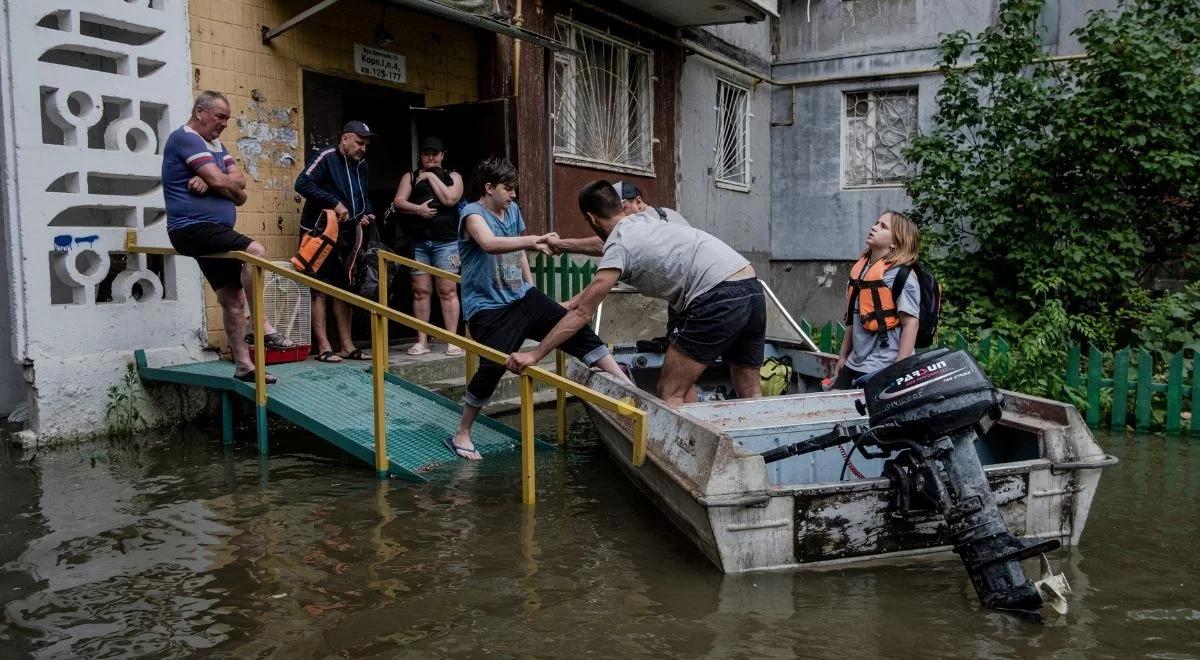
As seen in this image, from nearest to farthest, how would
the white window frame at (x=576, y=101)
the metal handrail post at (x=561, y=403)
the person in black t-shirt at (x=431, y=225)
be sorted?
the metal handrail post at (x=561, y=403), the person in black t-shirt at (x=431, y=225), the white window frame at (x=576, y=101)

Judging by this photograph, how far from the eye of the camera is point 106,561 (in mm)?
4199

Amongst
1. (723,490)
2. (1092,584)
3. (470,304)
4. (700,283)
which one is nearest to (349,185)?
(470,304)

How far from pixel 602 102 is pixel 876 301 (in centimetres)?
705

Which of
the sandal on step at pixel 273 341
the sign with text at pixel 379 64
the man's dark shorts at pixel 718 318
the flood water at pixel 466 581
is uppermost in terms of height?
the sign with text at pixel 379 64

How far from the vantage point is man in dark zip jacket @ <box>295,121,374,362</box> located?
7.31 m

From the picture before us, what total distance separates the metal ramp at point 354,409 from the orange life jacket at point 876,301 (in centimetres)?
256

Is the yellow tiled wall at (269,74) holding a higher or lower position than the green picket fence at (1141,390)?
higher

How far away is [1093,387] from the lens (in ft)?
26.9

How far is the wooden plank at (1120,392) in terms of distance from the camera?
Result: 803 cm

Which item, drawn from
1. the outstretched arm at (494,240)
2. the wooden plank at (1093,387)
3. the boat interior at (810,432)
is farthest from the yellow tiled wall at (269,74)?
the wooden plank at (1093,387)

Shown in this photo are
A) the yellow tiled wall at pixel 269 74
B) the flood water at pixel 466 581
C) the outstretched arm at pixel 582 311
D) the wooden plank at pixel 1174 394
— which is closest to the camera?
the flood water at pixel 466 581

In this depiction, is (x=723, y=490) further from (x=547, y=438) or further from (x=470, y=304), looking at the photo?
(x=547, y=438)

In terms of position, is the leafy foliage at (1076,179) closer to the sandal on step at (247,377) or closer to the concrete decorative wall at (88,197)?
the sandal on step at (247,377)

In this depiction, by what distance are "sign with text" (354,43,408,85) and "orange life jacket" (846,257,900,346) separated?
5225 mm
